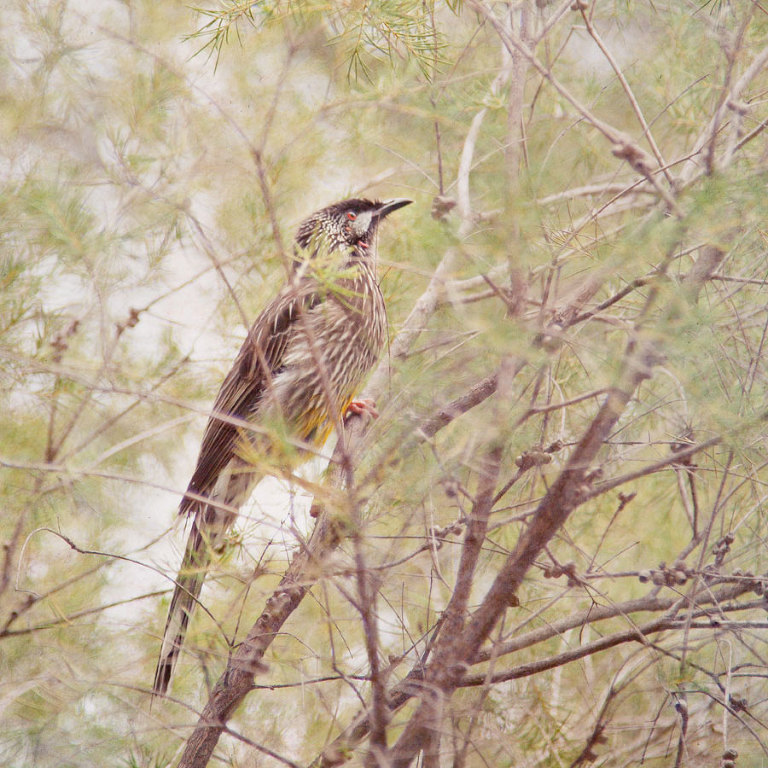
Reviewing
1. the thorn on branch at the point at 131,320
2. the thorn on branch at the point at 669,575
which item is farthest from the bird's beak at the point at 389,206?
the thorn on branch at the point at 669,575

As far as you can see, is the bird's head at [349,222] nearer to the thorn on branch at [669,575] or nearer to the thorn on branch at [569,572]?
the thorn on branch at [569,572]

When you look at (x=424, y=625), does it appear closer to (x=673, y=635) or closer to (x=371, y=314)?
(x=673, y=635)

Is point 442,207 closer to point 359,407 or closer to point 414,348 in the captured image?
point 414,348

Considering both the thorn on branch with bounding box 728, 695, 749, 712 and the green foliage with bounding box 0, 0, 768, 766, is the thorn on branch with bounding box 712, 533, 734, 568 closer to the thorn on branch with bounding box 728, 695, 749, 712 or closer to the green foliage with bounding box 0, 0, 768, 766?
the green foliage with bounding box 0, 0, 768, 766

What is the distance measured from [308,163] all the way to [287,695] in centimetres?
214

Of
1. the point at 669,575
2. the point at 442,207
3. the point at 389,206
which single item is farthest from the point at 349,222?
the point at 669,575

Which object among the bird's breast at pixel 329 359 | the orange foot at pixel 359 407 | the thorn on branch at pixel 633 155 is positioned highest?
the bird's breast at pixel 329 359

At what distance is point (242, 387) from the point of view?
3.89 meters

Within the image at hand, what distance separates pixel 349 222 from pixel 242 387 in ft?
3.40

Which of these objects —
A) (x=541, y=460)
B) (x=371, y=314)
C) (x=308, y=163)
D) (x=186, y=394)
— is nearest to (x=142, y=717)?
(x=541, y=460)

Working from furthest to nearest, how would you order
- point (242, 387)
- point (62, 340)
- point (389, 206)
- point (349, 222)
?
point (349, 222), point (389, 206), point (242, 387), point (62, 340)

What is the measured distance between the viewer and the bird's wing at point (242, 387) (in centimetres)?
375

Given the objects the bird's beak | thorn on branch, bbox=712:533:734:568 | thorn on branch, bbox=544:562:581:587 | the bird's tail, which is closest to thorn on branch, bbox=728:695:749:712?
thorn on branch, bbox=712:533:734:568

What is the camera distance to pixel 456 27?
385 centimetres
